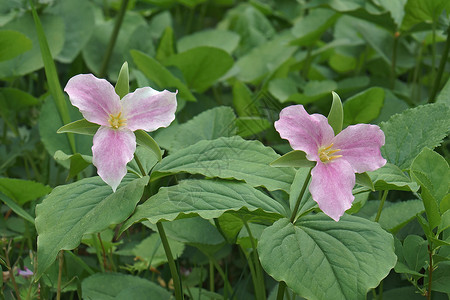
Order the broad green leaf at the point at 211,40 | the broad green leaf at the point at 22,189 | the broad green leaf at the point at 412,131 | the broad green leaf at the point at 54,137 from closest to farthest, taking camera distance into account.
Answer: the broad green leaf at the point at 412,131 < the broad green leaf at the point at 22,189 < the broad green leaf at the point at 54,137 < the broad green leaf at the point at 211,40

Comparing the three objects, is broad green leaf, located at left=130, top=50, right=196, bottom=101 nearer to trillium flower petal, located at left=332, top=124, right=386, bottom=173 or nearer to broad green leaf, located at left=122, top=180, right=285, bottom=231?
broad green leaf, located at left=122, top=180, right=285, bottom=231

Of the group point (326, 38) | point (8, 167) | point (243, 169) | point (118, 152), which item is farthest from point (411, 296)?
point (326, 38)

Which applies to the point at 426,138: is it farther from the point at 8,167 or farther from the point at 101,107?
the point at 8,167

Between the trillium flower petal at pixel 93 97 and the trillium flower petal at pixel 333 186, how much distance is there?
0.92 ft

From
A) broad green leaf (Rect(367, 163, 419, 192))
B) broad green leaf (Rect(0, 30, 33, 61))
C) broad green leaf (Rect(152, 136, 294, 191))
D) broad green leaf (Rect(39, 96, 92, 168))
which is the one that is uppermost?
broad green leaf (Rect(152, 136, 294, 191))

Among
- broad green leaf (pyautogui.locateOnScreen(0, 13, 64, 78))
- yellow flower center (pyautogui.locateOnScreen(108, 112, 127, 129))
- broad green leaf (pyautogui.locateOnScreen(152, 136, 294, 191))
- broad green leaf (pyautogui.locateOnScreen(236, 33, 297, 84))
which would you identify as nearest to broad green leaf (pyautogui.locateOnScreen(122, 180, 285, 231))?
broad green leaf (pyautogui.locateOnScreen(152, 136, 294, 191))

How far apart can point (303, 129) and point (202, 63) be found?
3.17 ft

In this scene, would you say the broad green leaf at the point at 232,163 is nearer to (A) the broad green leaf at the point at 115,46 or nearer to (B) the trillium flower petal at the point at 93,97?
(B) the trillium flower petal at the point at 93,97

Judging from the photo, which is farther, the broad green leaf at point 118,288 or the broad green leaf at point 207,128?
the broad green leaf at point 207,128

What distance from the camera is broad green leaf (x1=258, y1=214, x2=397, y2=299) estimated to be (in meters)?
0.73

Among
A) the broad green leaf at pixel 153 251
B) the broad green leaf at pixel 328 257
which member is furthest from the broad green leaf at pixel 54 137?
the broad green leaf at pixel 328 257

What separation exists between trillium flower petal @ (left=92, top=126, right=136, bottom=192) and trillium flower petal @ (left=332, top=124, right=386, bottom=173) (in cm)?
27

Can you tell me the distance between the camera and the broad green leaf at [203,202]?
774mm

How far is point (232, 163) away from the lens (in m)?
0.88
